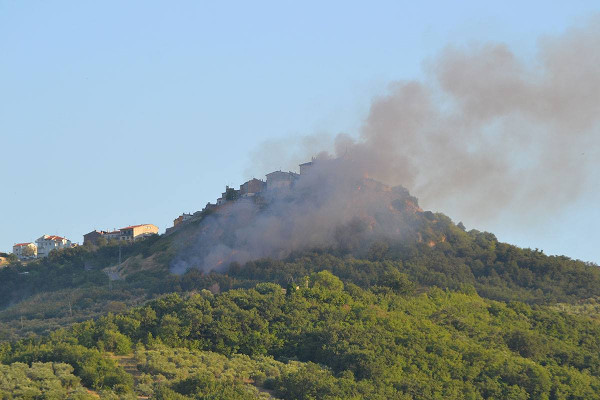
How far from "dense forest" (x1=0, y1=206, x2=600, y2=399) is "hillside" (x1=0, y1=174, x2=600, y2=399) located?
4.8 inches

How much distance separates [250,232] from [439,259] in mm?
22076

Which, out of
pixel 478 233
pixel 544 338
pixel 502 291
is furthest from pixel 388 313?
pixel 478 233

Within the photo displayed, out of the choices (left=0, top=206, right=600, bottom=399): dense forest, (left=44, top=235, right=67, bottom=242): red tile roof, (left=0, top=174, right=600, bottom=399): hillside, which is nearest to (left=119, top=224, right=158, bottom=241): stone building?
(left=44, top=235, right=67, bottom=242): red tile roof

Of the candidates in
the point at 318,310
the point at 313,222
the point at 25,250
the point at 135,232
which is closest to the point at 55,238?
the point at 25,250

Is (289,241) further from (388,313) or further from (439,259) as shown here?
(388,313)

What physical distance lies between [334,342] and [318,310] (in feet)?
24.5

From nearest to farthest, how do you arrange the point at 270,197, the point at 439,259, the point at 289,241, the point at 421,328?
the point at 421,328 → the point at 439,259 → the point at 289,241 → the point at 270,197

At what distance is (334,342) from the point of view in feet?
172

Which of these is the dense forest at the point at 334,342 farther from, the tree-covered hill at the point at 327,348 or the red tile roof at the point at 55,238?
the red tile roof at the point at 55,238

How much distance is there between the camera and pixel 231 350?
174 feet

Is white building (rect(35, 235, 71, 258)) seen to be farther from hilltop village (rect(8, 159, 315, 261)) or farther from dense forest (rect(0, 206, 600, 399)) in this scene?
dense forest (rect(0, 206, 600, 399))

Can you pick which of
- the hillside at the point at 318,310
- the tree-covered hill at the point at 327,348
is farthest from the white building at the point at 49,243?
the tree-covered hill at the point at 327,348

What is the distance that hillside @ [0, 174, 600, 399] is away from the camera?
46.7 metres

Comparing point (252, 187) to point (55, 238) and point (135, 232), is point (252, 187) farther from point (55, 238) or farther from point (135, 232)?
point (55, 238)
